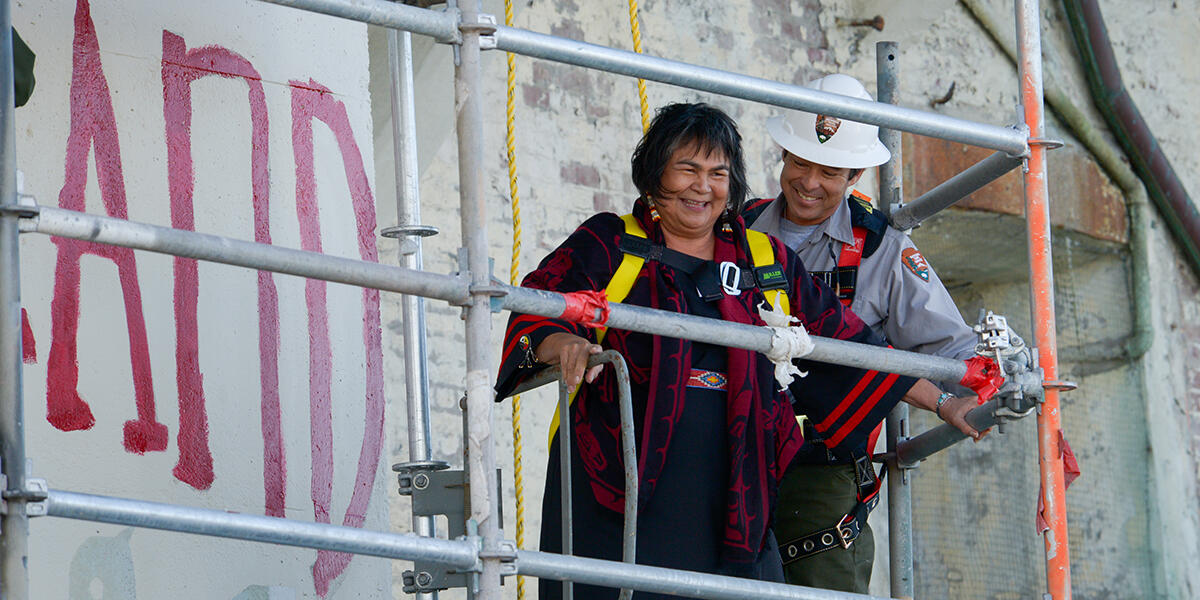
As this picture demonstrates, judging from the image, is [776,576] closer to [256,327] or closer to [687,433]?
[687,433]

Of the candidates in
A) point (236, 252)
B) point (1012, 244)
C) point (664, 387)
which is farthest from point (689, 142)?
point (1012, 244)

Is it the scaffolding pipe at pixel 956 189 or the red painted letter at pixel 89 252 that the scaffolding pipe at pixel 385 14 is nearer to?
the red painted letter at pixel 89 252

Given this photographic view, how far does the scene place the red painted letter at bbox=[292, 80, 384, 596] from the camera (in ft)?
9.11

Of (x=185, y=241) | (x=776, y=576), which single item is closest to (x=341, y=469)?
(x=776, y=576)

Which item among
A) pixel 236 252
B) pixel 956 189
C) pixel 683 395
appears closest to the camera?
pixel 236 252

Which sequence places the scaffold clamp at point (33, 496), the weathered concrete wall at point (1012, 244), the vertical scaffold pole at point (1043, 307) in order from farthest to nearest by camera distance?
the weathered concrete wall at point (1012, 244)
the vertical scaffold pole at point (1043, 307)
the scaffold clamp at point (33, 496)

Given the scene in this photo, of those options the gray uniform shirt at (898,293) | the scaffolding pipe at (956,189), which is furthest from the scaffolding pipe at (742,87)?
the gray uniform shirt at (898,293)

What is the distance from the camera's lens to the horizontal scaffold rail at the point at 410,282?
1.80 metres

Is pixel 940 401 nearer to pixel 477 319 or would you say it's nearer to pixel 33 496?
pixel 477 319

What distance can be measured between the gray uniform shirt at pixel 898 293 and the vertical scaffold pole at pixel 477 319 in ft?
3.85

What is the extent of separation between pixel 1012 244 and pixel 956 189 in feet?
11.3

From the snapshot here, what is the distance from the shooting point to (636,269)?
107 inches

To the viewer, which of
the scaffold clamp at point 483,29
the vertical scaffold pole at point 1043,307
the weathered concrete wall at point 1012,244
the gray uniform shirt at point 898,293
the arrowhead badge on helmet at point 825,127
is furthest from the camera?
the weathered concrete wall at point 1012,244

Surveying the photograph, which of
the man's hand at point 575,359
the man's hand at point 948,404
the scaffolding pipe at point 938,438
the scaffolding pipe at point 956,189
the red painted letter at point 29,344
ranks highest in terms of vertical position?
the scaffolding pipe at point 956,189
